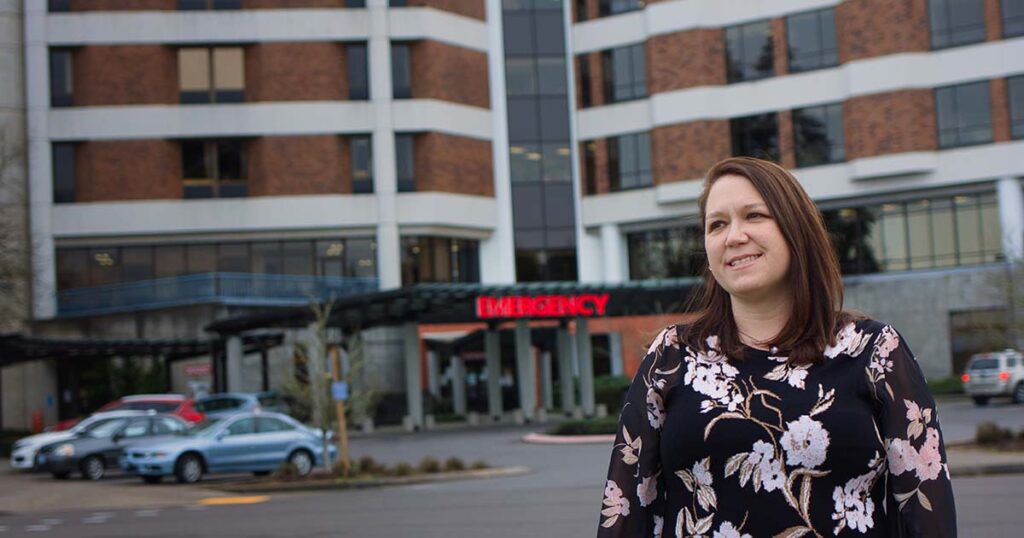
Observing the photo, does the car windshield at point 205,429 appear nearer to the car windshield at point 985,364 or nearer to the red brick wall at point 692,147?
the car windshield at point 985,364

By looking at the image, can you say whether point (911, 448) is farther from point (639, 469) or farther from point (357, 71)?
point (357, 71)

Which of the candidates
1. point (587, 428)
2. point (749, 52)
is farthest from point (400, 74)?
point (587, 428)

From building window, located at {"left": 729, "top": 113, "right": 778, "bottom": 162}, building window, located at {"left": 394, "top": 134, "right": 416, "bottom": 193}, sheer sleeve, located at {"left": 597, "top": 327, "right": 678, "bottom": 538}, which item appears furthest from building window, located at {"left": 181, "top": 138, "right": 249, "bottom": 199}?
sheer sleeve, located at {"left": 597, "top": 327, "right": 678, "bottom": 538}

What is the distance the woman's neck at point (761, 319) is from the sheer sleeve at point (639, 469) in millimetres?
234

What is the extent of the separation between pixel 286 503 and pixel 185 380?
3338 cm

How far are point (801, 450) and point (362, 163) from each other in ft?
173

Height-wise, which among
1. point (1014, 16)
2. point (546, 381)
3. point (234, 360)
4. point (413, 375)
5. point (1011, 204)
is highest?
point (1014, 16)

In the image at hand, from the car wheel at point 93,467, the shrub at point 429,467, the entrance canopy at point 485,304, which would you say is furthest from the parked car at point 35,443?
the shrub at point 429,467

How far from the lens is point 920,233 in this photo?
51938 millimetres

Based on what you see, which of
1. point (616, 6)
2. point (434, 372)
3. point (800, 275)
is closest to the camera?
point (800, 275)

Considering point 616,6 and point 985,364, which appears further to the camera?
point 616,6

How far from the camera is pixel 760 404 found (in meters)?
3.29

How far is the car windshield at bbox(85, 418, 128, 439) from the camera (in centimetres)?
3144

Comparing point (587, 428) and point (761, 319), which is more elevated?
point (761, 319)
